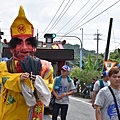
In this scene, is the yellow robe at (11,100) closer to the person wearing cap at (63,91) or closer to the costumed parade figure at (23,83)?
the costumed parade figure at (23,83)

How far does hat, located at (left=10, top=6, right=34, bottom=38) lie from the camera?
548 centimetres

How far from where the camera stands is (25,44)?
5.54 metres

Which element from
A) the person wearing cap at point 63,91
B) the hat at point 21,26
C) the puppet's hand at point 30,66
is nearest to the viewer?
the puppet's hand at point 30,66

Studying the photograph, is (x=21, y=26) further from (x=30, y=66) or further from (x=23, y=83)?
(x=23, y=83)

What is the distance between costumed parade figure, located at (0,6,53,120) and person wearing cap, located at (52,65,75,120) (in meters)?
3.13

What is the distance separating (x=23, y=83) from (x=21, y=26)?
0.88 meters

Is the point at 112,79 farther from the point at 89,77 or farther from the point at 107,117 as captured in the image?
the point at 89,77

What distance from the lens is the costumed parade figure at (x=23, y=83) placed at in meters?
5.03

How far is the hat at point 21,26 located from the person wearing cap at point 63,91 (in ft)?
10.2

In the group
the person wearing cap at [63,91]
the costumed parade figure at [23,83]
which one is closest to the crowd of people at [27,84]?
the costumed parade figure at [23,83]

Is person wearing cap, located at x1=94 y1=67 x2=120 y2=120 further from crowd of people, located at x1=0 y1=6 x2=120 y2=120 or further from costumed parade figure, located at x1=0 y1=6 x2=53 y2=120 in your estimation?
costumed parade figure, located at x1=0 y1=6 x2=53 y2=120

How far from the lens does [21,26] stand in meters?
5.48

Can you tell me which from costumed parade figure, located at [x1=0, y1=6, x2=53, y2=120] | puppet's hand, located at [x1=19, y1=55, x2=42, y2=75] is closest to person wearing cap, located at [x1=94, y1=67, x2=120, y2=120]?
costumed parade figure, located at [x1=0, y1=6, x2=53, y2=120]

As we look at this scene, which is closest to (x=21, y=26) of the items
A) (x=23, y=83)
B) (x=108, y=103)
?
(x=23, y=83)
